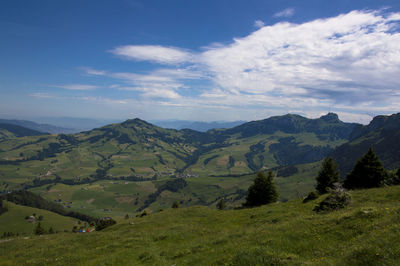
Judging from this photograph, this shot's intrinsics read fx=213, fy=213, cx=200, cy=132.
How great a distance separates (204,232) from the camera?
32719 millimetres

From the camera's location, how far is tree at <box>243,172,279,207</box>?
200 feet

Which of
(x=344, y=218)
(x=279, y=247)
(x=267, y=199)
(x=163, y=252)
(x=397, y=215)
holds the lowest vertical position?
(x=267, y=199)

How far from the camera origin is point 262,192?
61.6 m

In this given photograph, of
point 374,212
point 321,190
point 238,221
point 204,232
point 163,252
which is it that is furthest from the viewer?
point 321,190

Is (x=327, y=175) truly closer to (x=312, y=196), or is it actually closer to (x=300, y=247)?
(x=312, y=196)

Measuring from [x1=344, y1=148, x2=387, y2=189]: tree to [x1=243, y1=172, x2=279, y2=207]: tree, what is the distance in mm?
18809

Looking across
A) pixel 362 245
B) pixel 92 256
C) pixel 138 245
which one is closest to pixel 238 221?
pixel 138 245

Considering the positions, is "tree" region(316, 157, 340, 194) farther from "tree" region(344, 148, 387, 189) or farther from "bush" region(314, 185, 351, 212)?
"bush" region(314, 185, 351, 212)

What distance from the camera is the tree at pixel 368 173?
49.1 metres

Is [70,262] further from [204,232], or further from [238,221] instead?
[238,221]

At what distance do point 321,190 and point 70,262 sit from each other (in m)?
58.2

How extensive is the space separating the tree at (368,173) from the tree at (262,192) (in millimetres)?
18809

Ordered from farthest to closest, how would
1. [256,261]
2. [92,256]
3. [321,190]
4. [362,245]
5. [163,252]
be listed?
[321,190] → [92,256] → [163,252] → [256,261] → [362,245]

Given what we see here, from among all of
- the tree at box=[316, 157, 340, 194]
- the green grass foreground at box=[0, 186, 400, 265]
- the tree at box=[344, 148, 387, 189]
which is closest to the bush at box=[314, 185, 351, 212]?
the green grass foreground at box=[0, 186, 400, 265]
